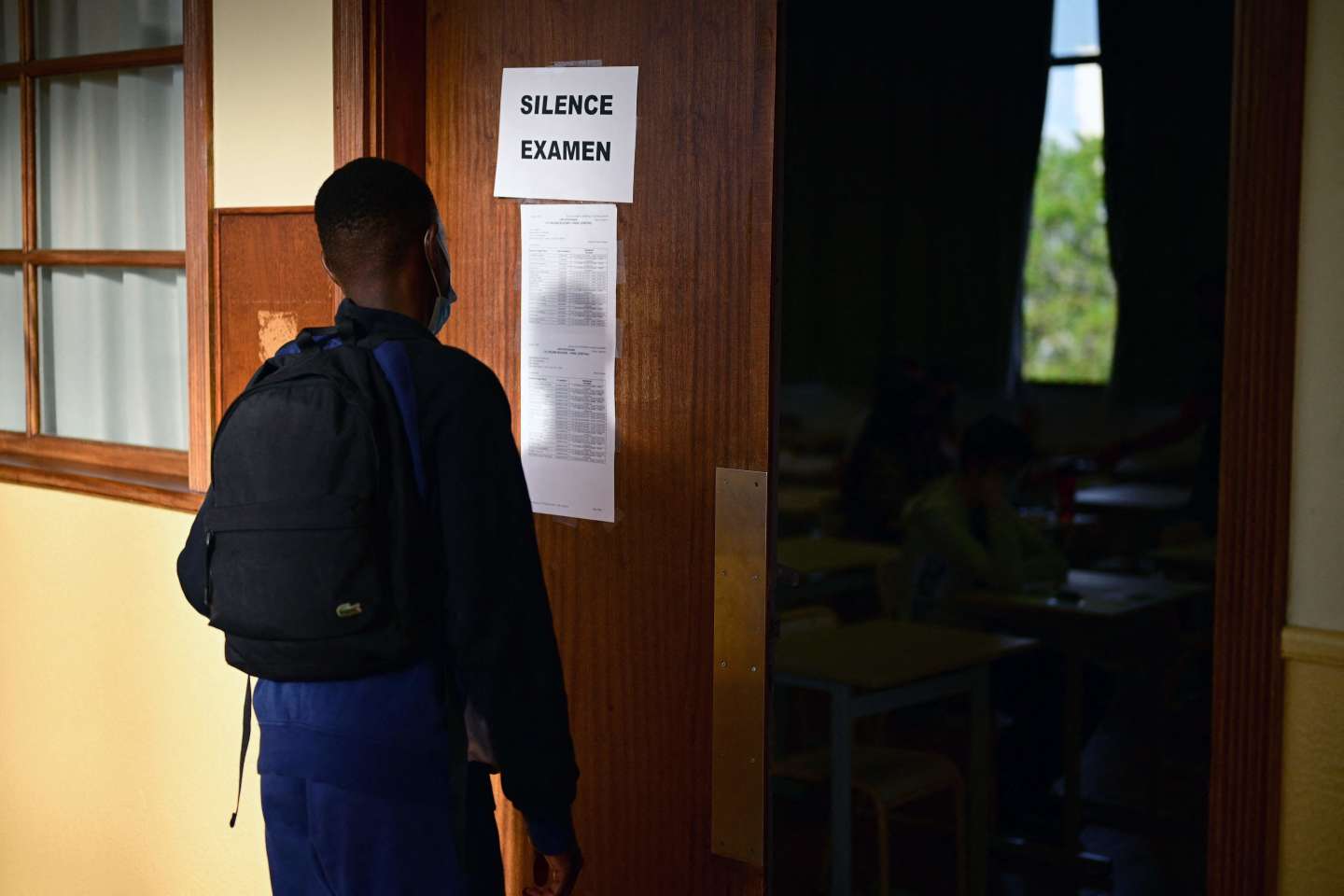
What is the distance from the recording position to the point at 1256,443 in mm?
1749

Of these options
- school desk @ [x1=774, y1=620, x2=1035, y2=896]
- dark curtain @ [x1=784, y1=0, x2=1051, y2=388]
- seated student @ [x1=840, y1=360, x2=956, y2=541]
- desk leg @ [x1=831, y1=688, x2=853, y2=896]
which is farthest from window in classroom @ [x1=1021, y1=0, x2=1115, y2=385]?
desk leg @ [x1=831, y1=688, x2=853, y2=896]

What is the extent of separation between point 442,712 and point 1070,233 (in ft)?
24.2

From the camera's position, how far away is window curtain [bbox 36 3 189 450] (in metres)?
3.11

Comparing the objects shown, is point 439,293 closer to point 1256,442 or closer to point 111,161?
point 1256,442

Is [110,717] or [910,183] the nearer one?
[110,717]

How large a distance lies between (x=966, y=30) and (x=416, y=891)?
25.4 ft

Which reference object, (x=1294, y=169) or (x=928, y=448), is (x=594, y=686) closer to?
(x=1294, y=169)

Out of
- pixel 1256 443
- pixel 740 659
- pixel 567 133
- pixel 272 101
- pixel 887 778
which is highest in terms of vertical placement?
pixel 272 101

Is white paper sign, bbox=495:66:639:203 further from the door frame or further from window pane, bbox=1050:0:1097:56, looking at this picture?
window pane, bbox=1050:0:1097:56

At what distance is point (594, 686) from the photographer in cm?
248

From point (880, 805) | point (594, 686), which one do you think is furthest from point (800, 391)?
point (594, 686)

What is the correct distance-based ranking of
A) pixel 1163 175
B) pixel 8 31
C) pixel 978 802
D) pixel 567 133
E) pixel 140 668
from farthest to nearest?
pixel 1163 175
pixel 978 802
pixel 8 31
pixel 140 668
pixel 567 133

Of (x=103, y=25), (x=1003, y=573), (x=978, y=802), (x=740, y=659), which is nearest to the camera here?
(x=740, y=659)

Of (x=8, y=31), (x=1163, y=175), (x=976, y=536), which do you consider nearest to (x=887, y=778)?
(x=976, y=536)
